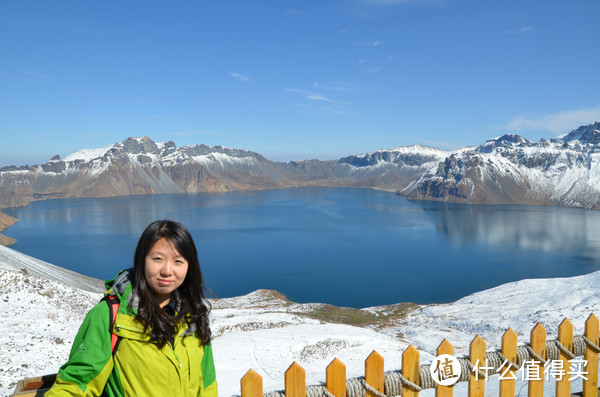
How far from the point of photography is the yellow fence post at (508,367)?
11.1 feet

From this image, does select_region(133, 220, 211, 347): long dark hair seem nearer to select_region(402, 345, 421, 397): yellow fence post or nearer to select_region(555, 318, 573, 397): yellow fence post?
select_region(402, 345, 421, 397): yellow fence post

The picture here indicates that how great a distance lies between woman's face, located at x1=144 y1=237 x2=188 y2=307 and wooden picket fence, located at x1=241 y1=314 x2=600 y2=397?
2.60 ft

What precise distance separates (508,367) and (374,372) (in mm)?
1427

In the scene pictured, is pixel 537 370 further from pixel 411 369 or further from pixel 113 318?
pixel 113 318

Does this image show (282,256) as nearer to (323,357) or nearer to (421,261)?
(421,261)

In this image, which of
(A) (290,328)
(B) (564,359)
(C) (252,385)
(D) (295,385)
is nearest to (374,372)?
(D) (295,385)

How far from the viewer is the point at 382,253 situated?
70438 millimetres

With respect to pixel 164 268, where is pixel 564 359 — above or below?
below

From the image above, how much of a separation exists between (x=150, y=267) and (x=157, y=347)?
51cm

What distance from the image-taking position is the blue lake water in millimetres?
50594

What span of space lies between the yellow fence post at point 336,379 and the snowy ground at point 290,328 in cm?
123

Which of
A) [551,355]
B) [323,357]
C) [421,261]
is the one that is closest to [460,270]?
[421,261]

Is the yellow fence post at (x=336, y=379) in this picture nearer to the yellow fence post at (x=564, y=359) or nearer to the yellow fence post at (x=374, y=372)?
the yellow fence post at (x=374, y=372)

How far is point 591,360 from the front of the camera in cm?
382
